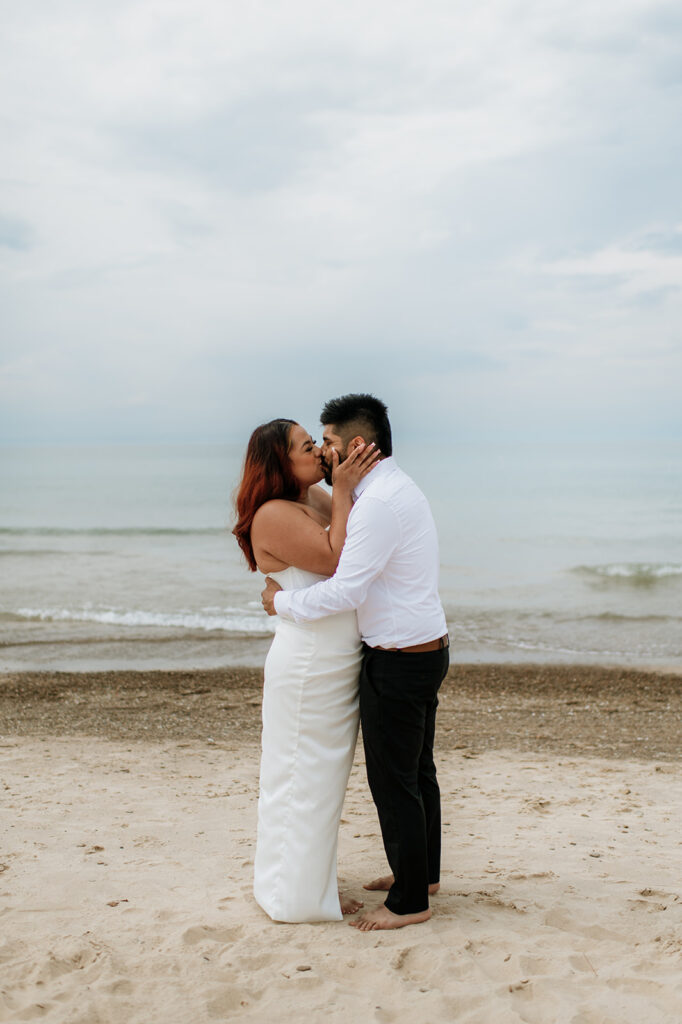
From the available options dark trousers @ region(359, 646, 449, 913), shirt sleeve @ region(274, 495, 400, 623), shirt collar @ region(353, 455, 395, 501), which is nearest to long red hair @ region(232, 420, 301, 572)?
shirt collar @ region(353, 455, 395, 501)

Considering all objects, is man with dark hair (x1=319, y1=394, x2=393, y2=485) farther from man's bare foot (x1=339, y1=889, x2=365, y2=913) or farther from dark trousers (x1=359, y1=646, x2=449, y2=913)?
man's bare foot (x1=339, y1=889, x2=365, y2=913)

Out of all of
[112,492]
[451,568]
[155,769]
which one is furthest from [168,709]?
[112,492]

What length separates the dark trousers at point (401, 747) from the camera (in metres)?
3.65

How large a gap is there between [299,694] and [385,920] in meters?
1.07

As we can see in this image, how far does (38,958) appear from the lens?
3.49m

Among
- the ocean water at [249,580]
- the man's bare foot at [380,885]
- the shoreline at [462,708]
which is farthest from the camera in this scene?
the ocean water at [249,580]

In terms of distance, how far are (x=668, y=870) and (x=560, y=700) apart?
5.09 m

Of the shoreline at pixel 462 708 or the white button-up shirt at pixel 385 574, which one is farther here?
the shoreline at pixel 462 708

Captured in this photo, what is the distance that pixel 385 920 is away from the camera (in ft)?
12.5

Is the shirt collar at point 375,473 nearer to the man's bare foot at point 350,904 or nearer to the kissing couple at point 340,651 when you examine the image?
the kissing couple at point 340,651

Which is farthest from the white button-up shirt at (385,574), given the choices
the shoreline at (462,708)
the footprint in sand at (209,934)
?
the shoreline at (462,708)

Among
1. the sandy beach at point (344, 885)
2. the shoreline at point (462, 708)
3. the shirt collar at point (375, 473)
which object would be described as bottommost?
the shoreline at point (462, 708)

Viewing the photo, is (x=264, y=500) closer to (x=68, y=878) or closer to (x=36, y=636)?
(x=68, y=878)

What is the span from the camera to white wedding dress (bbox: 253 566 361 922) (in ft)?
12.4
